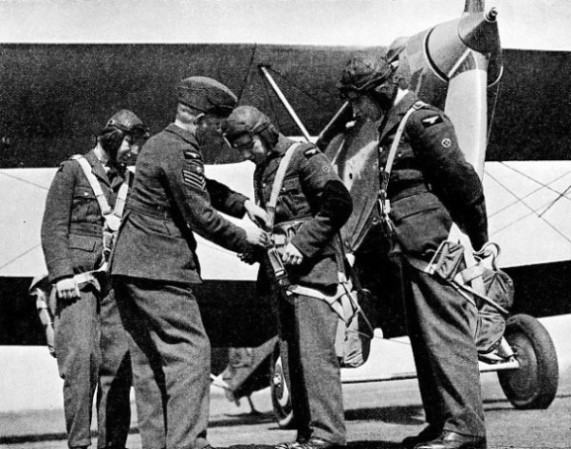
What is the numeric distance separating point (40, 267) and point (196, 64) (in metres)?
3.60

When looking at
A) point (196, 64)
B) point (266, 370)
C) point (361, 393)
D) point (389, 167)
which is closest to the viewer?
point (389, 167)

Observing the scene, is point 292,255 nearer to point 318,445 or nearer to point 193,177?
point 193,177

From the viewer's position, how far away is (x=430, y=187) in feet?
11.3

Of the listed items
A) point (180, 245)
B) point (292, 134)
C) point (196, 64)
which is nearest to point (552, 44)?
point (292, 134)

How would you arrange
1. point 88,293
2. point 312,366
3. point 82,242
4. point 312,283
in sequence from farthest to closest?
point 82,242
point 88,293
point 312,283
point 312,366

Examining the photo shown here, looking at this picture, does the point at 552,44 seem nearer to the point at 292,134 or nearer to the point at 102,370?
the point at 292,134

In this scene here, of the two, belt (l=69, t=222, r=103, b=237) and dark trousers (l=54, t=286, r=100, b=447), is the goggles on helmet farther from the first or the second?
dark trousers (l=54, t=286, r=100, b=447)

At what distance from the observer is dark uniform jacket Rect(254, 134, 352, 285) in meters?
3.80

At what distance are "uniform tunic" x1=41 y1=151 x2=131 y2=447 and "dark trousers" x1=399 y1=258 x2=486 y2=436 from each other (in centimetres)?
177

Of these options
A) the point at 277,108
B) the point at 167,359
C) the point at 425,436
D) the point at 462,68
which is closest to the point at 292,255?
the point at 167,359

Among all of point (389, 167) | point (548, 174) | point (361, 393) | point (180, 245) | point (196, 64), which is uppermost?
point (196, 64)

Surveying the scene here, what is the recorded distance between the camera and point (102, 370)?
14.0 ft

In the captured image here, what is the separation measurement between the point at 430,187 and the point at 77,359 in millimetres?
2080

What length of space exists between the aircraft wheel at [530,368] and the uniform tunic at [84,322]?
348 centimetres
